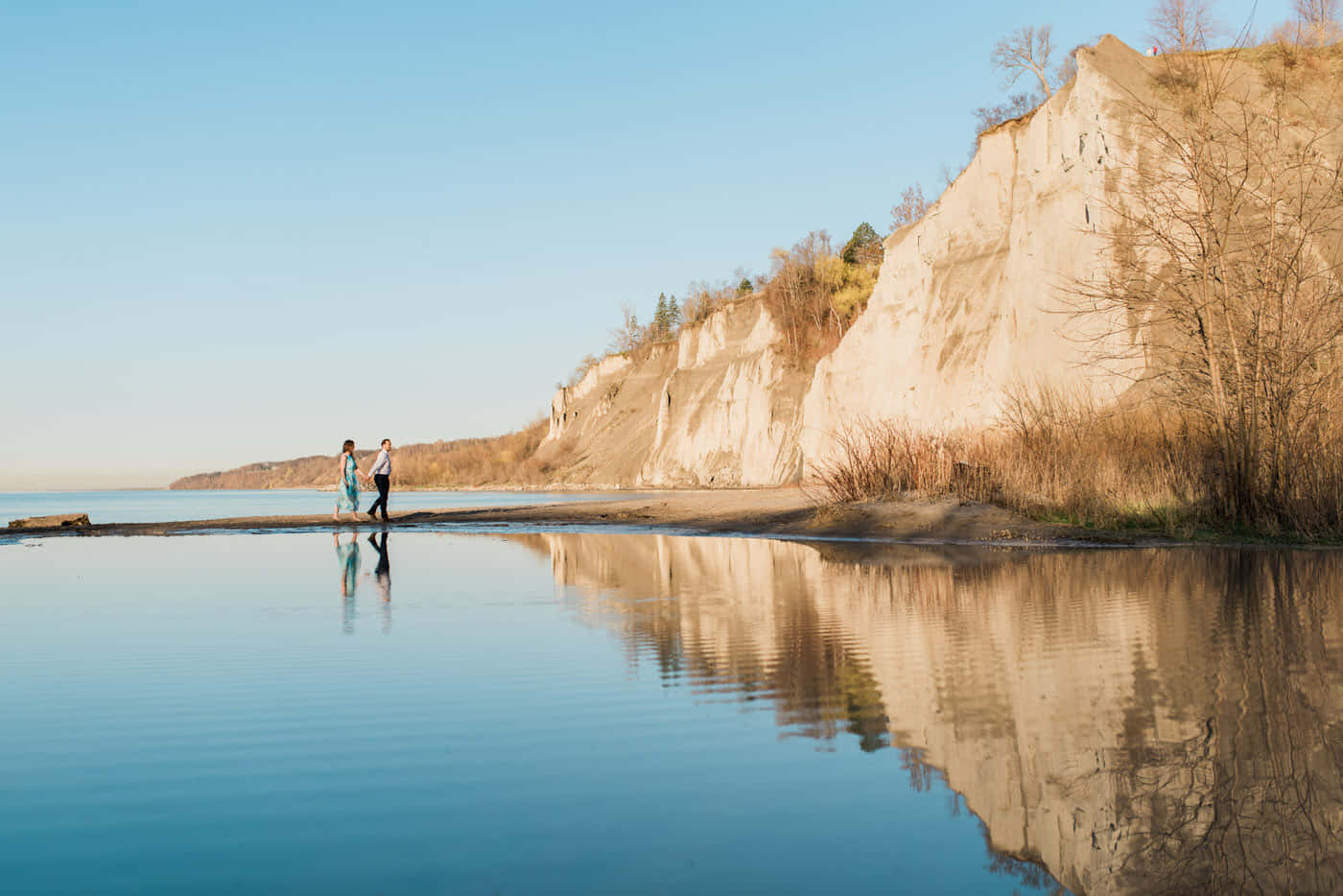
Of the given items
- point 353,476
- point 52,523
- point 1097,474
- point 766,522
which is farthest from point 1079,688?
point 52,523

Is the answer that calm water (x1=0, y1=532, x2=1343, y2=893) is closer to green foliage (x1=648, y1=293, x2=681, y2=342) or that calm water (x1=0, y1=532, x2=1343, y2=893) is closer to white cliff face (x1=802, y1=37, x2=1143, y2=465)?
white cliff face (x1=802, y1=37, x2=1143, y2=465)

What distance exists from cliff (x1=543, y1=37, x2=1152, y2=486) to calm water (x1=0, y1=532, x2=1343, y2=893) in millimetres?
18582

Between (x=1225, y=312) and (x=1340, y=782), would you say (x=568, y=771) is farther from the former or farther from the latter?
(x=1225, y=312)

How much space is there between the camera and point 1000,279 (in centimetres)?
3897

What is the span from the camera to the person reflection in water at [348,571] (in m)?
10.3

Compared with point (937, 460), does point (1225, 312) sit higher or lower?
higher

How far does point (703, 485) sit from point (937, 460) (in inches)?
1806

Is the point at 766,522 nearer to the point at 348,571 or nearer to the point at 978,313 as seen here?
the point at 348,571

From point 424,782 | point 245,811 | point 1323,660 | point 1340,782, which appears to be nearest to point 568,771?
point 424,782

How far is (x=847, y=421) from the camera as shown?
4825 centimetres

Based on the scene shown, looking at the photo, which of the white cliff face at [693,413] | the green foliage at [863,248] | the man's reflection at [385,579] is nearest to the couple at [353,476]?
the man's reflection at [385,579]

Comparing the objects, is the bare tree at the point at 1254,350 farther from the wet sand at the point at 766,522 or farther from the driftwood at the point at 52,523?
the driftwood at the point at 52,523

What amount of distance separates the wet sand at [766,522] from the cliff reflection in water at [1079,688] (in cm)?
540

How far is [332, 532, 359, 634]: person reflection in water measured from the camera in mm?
10266
